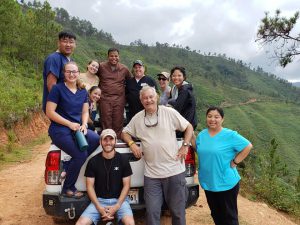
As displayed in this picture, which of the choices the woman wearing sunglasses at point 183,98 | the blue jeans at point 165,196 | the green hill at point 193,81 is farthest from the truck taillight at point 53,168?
the green hill at point 193,81

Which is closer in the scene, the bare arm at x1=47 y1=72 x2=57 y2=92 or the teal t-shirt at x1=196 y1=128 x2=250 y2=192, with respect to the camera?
the teal t-shirt at x1=196 y1=128 x2=250 y2=192

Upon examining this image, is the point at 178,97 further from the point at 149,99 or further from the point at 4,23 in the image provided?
the point at 4,23

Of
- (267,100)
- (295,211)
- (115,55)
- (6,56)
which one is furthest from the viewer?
(267,100)

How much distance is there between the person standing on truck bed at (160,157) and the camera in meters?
3.72

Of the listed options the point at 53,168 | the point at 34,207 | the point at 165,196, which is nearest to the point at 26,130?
the point at 34,207

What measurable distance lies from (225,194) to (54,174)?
190cm

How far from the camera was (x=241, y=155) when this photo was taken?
383 centimetres

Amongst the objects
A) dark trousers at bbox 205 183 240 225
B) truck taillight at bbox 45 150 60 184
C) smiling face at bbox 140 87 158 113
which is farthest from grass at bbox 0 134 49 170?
dark trousers at bbox 205 183 240 225

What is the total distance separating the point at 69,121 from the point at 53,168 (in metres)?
0.56

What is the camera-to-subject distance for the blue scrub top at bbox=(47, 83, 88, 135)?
3846mm

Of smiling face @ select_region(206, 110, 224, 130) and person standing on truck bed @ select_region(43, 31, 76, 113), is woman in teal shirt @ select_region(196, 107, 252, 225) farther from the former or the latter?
person standing on truck bed @ select_region(43, 31, 76, 113)

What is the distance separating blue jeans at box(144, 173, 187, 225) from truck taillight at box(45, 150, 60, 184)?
981 millimetres

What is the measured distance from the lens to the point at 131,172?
388 cm

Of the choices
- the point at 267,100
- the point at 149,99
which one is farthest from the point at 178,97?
the point at 267,100
